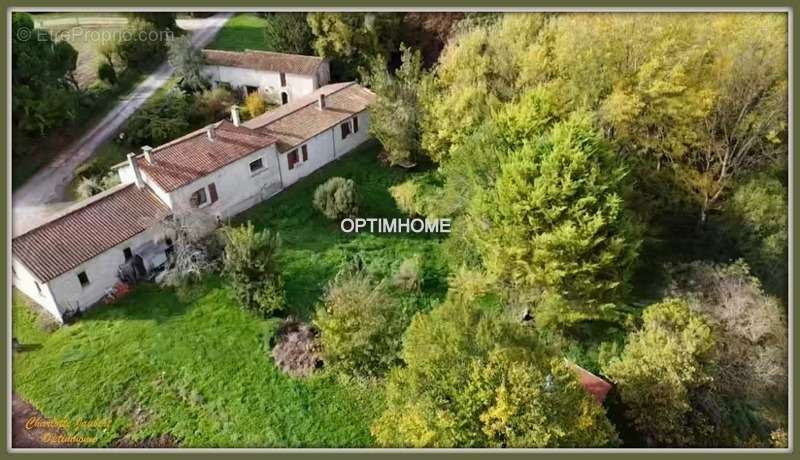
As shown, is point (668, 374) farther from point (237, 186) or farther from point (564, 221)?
point (237, 186)

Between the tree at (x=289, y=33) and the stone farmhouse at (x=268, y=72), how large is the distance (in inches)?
38.7

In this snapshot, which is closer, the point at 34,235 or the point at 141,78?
the point at 34,235

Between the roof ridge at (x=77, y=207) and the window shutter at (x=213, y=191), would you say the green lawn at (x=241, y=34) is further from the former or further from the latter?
the roof ridge at (x=77, y=207)

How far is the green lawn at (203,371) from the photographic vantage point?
67.2 feet

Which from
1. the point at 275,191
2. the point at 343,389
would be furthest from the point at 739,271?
the point at 275,191

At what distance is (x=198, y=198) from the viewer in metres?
27.4

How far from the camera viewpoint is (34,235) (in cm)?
2364

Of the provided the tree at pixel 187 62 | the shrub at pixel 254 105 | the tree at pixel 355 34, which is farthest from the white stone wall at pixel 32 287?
the tree at pixel 355 34

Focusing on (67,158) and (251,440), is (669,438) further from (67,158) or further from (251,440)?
(67,158)

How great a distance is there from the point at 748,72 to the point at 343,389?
1916cm

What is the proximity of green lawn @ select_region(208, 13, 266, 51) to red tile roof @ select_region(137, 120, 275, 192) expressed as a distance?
34.9 ft

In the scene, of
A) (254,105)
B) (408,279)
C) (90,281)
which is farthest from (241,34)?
(408,279)

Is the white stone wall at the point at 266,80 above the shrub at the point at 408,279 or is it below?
above

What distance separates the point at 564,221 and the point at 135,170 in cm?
1824
